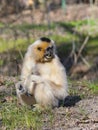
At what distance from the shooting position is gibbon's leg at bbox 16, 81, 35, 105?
799 centimetres

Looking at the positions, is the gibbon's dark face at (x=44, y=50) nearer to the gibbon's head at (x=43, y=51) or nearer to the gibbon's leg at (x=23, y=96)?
the gibbon's head at (x=43, y=51)

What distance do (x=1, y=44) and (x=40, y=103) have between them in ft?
43.3

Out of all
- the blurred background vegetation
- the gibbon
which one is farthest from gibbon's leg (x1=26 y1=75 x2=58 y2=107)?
the blurred background vegetation

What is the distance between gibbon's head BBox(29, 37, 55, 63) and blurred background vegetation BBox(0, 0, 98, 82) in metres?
7.23

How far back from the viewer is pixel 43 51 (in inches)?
328

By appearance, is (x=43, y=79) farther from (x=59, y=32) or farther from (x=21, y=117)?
(x=59, y=32)

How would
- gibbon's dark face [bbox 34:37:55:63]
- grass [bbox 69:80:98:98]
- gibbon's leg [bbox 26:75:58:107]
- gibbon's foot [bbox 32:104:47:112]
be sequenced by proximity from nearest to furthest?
gibbon's leg [bbox 26:75:58:107] → gibbon's foot [bbox 32:104:47:112] → gibbon's dark face [bbox 34:37:55:63] → grass [bbox 69:80:98:98]

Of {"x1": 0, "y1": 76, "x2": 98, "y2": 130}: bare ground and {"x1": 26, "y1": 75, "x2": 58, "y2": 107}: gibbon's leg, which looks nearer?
{"x1": 0, "y1": 76, "x2": 98, "y2": 130}: bare ground

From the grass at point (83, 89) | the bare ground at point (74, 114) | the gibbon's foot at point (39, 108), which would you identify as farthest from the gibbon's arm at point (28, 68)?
the grass at point (83, 89)

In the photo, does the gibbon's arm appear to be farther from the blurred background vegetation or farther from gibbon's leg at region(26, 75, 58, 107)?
the blurred background vegetation

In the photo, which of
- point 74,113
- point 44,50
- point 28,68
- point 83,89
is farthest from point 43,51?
point 83,89

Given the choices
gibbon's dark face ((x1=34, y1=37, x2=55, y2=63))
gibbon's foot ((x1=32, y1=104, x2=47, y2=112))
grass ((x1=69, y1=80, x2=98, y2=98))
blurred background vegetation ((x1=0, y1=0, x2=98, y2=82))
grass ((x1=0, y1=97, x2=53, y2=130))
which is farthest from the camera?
blurred background vegetation ((x1=0, y1=0, x2=98, y2=82))

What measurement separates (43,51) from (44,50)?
31 millimetres

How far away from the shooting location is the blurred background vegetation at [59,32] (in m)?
18.4
